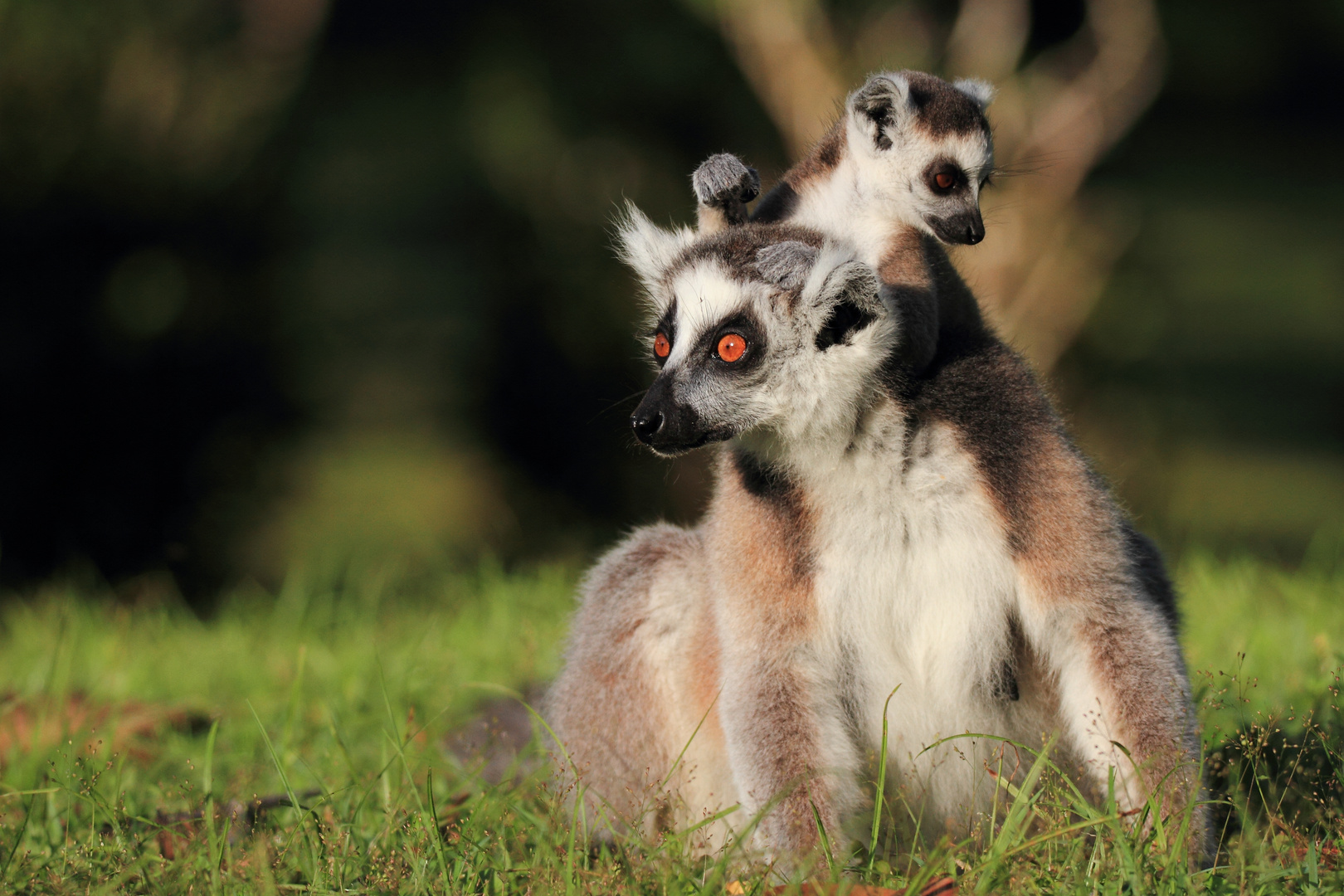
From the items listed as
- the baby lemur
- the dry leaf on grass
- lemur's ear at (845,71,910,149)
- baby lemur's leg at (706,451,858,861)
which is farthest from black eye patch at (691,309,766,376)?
lemur's ear at (845,71,910,149)

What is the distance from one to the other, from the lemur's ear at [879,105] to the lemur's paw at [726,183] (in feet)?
2.13

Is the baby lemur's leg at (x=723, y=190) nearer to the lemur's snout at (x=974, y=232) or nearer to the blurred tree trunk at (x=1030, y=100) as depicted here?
the lemur's snout at (x=974, y=232)

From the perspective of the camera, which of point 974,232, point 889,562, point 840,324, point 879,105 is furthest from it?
point 879,105

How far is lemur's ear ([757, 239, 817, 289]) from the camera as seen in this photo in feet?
9.37

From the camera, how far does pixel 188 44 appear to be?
9.17m

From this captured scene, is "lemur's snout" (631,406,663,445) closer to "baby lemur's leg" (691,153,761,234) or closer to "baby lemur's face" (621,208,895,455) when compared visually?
"baby lemur's face" (621,208,895,455)

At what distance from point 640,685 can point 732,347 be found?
966 mm

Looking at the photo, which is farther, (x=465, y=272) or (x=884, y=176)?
(x=465, y=272)

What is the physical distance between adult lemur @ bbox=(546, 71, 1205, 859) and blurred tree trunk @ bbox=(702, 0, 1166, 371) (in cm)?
572

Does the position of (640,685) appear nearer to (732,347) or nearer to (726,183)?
(732,347)

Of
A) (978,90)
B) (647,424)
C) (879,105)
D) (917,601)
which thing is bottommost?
(917,601)

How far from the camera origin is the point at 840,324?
112 inches

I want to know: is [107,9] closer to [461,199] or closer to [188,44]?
[188,44]

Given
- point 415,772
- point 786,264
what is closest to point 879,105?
point 786,264
